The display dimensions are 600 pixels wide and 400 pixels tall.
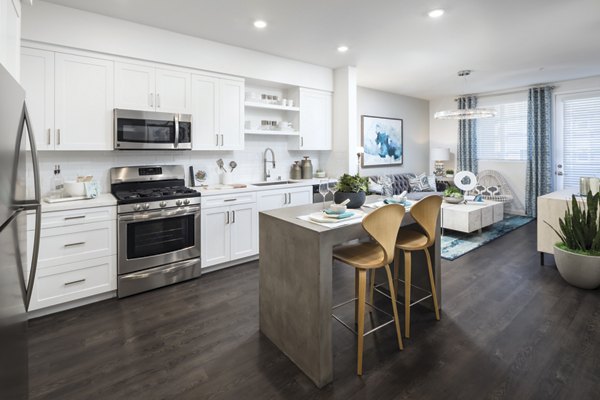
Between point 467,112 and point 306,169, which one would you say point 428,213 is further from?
point 467,112

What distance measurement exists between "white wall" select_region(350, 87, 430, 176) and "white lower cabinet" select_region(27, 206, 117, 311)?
15.6 ft

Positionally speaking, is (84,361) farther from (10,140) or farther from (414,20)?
(414,20)

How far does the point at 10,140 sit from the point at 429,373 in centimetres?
240

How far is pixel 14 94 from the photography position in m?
1.20

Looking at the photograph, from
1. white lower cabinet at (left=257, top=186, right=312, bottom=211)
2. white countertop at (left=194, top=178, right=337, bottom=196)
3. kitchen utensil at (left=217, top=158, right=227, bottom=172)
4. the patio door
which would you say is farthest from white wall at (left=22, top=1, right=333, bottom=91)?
the patio door

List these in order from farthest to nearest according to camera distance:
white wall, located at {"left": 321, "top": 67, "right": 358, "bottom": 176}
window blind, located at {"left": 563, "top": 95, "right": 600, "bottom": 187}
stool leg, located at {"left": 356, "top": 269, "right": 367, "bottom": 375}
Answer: window blind, located at {"left": 563, "top": 95, "right": 600, "bottom": 187} → white wall, located at {"left": 321, "top": 67, "right": 358, "bottom": 176} → stool leg, located at {"left": 356, "top": 269, "right": 367, "bottom": 375}

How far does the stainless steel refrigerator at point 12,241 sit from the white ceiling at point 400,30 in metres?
2.32

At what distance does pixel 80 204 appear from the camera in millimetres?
2924

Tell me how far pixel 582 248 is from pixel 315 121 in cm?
355

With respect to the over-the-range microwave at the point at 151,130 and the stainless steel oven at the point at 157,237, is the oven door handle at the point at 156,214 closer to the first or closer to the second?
the stainless steel oven at the point at 157,237

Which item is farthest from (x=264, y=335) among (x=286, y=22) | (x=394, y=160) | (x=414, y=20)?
(x=394, y=160)

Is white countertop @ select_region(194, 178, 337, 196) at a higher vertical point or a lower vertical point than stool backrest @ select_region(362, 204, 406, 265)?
higher

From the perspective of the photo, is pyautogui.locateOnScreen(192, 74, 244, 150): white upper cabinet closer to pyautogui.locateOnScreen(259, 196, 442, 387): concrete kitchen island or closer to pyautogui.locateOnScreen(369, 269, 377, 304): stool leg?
pyautogui.locateOnScreen(259, 196, 442, 387): concrete kitchen island

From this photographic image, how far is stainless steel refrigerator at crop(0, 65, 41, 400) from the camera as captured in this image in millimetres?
1041
